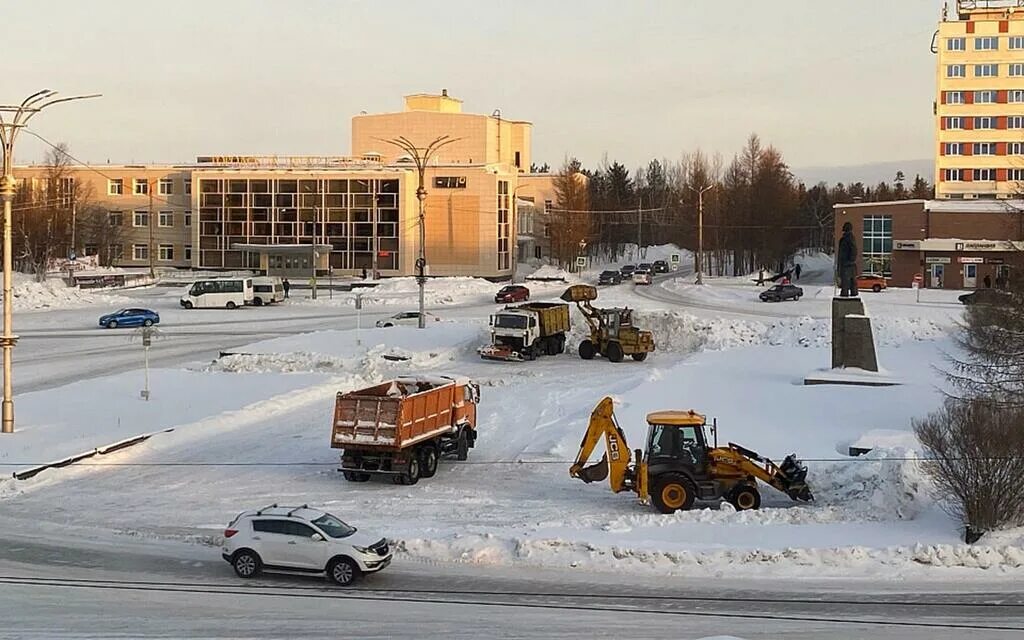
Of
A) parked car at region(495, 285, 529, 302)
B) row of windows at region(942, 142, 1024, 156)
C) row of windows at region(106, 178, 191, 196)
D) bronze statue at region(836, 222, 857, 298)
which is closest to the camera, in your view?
bronze statue at region(836, 222, 857, 298)

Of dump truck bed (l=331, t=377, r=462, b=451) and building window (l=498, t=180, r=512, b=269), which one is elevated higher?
building window (l=498, t=180, r=512, b=269)

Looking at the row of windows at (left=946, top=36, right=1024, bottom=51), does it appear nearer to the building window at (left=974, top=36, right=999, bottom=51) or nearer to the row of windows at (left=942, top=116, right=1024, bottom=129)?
the building window at (left=974, top=36, right=999, bottom=51)

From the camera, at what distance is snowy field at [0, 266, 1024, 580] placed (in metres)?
19.0

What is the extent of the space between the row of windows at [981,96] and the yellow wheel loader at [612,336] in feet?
209

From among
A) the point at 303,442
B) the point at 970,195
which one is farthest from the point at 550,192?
the point at 303,442

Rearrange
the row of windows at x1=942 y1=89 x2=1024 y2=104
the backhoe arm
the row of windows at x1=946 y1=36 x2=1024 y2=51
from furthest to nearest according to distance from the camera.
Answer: the row of windows at x1=942 y1=89 x2=1024 y2=104 → the row of windows at x1=946 y1=36 x2=1024 y2=51 → the backhoe arm

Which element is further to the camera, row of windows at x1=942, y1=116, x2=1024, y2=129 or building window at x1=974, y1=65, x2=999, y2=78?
row of windows at x1=942, y1=116, x2=1024, y2=129

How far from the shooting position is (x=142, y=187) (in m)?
119

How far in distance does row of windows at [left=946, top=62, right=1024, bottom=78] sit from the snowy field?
5503cm

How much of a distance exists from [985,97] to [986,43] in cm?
469

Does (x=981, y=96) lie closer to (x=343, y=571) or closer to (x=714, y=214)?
(x=714, y=214)

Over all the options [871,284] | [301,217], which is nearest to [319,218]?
[301,217]

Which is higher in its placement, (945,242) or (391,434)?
(945,242)

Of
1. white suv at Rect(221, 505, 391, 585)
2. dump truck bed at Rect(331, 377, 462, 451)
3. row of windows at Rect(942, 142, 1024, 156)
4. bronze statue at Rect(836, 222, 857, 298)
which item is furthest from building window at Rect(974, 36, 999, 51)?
white suv at Rect(221, 505, 391, 585)
